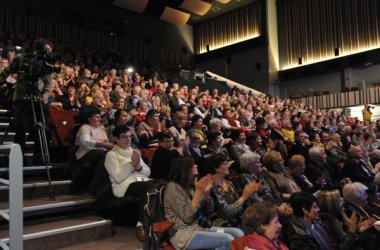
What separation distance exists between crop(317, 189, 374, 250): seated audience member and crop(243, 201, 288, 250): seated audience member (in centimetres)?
89

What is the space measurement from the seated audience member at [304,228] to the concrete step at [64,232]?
4.17ft

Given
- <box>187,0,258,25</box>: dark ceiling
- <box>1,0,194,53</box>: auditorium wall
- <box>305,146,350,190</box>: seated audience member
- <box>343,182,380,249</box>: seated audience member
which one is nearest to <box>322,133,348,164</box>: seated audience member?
<box>305,146,350,190</box>: seated audience member

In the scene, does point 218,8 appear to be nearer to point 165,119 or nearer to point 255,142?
point 165,119

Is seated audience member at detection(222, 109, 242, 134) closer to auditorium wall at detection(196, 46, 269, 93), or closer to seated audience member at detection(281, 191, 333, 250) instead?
seated audience member at detection(281, 191, 333, 250)

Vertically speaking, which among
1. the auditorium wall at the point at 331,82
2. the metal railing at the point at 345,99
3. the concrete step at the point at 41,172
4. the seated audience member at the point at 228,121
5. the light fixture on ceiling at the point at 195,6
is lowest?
the concrete step at the point at 41,172

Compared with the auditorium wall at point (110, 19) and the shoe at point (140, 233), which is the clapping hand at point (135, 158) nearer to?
the shoe at point (140, 233)

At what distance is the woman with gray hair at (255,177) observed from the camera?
3076mm

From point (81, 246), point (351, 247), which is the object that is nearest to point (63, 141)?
point (81, 246)

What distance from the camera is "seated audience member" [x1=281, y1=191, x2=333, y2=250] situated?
2540 millimetres

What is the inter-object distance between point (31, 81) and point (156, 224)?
1.74 m

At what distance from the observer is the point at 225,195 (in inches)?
109

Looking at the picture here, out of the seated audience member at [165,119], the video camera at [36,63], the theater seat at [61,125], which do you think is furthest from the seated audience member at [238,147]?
the video camera at [36,63]

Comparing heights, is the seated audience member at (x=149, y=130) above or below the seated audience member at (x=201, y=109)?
below

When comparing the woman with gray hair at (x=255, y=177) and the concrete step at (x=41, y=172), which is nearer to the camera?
the woman with gray hair at (x=255, y=177)
